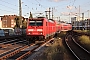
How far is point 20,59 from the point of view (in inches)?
577

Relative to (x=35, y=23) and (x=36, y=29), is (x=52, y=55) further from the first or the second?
(x=35, y=23)

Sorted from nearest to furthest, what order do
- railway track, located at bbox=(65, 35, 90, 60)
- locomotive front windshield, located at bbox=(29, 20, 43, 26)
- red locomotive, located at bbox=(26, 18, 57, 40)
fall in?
railway track, located at bbox=(65, 35, 90, 60), red locomotive, located at bbox=(26, 18, 57, 40), locomotive front windshield, located at bbox=(29, 20, 43, 26)

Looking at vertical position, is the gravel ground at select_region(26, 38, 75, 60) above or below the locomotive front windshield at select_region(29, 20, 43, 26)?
below

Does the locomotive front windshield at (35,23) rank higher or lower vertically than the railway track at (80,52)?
higher

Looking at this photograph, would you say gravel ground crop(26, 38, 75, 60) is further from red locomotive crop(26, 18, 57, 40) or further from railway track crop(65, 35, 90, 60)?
red locomotive crop(26, 18, 57, 40)

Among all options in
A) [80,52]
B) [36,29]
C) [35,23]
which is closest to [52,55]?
[80,52]

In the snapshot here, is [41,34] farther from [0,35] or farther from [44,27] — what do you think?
[0,35]

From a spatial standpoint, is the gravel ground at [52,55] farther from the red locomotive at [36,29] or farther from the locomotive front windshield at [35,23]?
the locomotive front windshield at [35,23]

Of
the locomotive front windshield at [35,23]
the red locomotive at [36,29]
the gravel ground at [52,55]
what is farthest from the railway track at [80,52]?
the locomotive front windshield at [35,23]

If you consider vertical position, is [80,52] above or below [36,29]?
below

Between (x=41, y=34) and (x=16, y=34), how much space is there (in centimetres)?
1966

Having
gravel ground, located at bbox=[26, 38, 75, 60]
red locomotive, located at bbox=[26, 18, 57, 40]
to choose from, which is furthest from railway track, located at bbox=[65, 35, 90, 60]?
red locomotive, located at bbox=[26, 18, 57, 40]

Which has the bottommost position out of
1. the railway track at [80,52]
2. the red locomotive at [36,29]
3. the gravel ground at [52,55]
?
the railway track at [80,52]

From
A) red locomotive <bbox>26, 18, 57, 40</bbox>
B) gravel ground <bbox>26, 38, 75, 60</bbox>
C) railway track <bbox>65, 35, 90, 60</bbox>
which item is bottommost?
railway track <bbox>65, 35, 90, 60</bbox>
